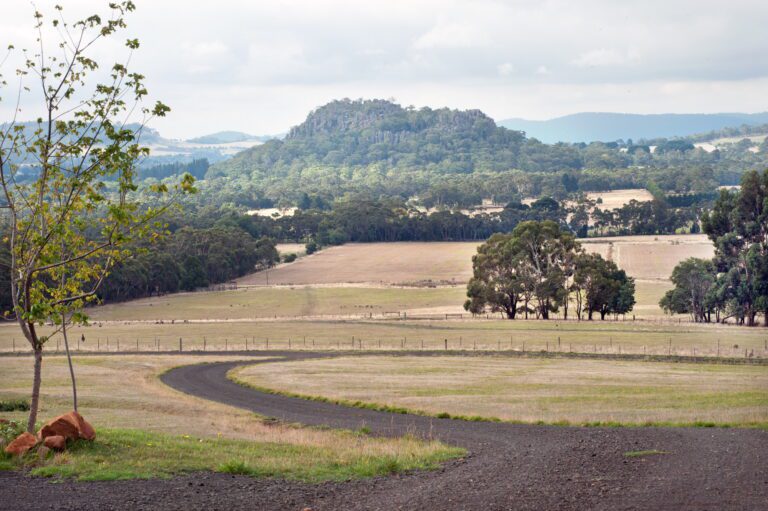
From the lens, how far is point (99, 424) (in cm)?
3122

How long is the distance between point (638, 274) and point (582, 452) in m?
130

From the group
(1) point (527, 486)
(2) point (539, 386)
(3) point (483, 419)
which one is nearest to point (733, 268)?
(2) point (539, 386)

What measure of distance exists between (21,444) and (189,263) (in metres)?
126

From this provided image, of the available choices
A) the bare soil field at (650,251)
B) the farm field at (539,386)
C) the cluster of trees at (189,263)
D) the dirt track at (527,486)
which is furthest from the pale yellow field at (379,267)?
the dirt track at (527,486)

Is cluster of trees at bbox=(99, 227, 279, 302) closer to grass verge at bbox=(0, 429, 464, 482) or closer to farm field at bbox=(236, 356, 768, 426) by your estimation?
farm field at bbox=(236, 356, 768, 426)

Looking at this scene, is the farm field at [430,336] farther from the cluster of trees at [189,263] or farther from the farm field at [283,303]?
the cluster of trees at [189,263]

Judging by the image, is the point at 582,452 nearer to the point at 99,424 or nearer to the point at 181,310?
the point at 99,424

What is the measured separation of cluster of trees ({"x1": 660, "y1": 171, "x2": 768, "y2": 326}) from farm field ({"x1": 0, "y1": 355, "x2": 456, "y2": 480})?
69.7 meters

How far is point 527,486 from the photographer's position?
1836 centimetres

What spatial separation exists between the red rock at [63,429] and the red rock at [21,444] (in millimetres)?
239

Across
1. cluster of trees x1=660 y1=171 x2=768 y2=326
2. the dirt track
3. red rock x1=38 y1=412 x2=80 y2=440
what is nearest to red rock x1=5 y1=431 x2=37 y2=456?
red rock x1=38 y1=412 x2=80 y2=440

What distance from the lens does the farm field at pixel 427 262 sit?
152m

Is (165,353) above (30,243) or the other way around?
the other way around

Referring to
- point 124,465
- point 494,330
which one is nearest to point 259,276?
point 494,330
